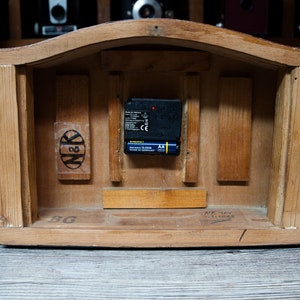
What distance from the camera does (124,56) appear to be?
2.98 feet

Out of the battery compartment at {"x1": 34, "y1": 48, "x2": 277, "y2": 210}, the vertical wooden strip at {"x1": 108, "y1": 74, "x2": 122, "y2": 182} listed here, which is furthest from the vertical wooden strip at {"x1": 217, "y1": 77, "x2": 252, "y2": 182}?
the vertical wooden strip at {"x1": 108, "y1": 74, "x2": 122, "y2": 182}

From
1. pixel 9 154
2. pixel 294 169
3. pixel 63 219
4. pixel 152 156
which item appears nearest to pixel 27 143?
pixel 9 154

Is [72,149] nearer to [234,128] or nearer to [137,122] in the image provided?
[137,122]

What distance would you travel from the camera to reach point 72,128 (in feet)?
3.08

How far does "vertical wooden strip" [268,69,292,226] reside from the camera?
821mm

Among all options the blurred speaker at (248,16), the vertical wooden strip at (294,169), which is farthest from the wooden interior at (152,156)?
the blurred speaker at (248,16)

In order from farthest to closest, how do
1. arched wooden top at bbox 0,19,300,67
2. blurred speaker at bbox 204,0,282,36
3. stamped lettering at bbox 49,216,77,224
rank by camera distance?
blurred speaker at bbox 204,0,282,36 → stamped lettering at bbox 49,216,77,224 → arched wooden top at bbox 0,19,300,67

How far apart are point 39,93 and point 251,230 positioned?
1.95 ft

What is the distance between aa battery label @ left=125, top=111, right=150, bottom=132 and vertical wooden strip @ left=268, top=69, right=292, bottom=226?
0.30 metres

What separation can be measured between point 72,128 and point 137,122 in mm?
162

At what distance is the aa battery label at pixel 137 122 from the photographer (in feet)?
3.01

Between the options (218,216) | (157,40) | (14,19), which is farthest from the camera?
(14,19)

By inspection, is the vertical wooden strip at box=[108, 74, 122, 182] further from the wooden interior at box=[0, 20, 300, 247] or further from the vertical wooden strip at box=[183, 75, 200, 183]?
the vertical wooden strip at box=[183, 75, 200, 183]

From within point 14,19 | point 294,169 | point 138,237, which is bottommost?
point 138,237
